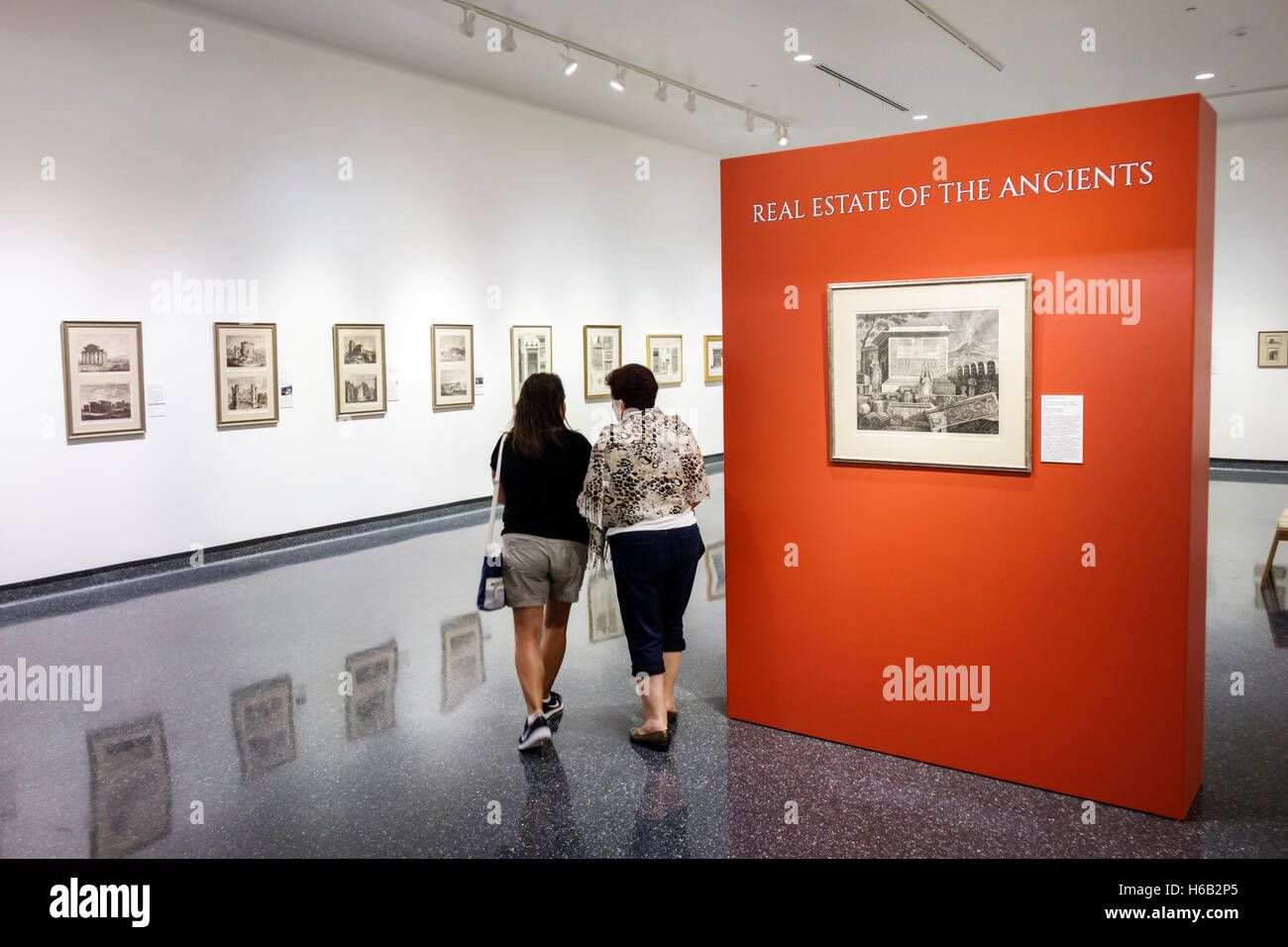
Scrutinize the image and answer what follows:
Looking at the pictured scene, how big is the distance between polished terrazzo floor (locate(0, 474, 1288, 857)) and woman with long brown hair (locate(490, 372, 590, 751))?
0.65m

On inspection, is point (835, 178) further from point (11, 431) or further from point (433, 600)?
point (11, 431)

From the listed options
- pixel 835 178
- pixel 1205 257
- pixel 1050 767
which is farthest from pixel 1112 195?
pixel 1050 767

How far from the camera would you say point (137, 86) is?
9102mm

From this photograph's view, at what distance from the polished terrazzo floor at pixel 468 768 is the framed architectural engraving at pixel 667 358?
378 inches

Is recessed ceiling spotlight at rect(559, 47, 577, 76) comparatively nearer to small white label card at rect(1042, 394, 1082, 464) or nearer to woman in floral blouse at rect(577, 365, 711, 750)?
woman in floral blouse at rect(577, 365, 711, 750)

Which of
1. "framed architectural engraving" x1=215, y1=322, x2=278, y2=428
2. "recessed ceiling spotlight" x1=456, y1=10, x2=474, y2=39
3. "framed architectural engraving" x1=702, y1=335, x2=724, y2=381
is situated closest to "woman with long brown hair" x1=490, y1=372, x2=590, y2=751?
"framed architectural engraving" x1=215, y1=322, x2=278, y2=428

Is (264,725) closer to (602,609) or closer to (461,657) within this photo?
(461,657)

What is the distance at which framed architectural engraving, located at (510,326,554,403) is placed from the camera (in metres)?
13.6

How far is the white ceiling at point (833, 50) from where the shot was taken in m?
10.0

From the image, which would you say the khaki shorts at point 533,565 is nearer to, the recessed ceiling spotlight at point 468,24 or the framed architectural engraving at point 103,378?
the framed architectural engraving at point 103,378

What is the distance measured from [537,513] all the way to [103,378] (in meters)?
6.22

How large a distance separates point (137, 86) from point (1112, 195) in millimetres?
8900

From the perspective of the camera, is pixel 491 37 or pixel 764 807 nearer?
pixel 764 807

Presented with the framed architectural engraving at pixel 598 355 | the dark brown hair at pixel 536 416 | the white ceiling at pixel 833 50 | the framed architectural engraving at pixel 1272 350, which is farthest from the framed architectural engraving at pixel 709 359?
the dark brown hair at pixel 536 416
